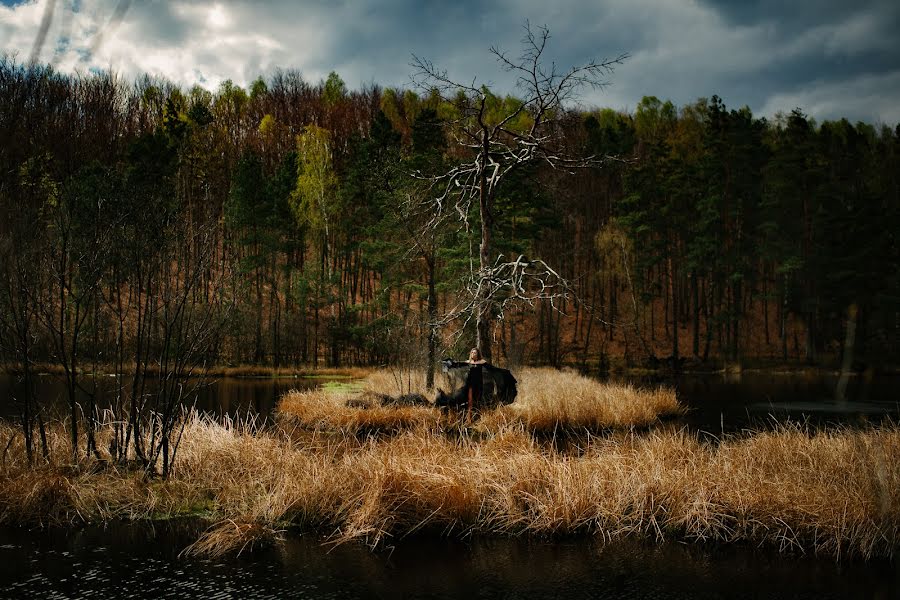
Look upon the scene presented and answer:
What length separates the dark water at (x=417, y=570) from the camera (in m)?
6.10

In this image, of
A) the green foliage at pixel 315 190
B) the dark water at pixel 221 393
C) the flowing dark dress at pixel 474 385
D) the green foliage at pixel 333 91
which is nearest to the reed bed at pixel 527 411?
the flowing dark dress at pixel 474 385

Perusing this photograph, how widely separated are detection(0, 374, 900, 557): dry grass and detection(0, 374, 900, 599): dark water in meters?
0.26

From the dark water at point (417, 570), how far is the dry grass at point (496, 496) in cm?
26

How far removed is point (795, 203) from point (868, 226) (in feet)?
3.40

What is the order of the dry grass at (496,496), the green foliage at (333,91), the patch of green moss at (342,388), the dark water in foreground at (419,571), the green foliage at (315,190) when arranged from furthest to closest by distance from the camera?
the green foliage at (333,91), the green foliage at (315,190), the patch of green moss at (342,388), the dry grass at (496,496), the dark water in foreground at (419,571)

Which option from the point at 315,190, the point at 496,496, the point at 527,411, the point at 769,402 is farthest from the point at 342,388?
the point at 315,190

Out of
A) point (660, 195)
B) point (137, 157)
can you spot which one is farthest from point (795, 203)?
point (137, 157)

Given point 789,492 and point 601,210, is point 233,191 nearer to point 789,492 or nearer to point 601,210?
point 601,210

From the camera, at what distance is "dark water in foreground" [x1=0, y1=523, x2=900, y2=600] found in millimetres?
6094

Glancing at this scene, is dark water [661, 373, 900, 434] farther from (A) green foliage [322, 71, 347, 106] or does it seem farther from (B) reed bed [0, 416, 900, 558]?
(A) green foliage [322, 71, 347, 106]

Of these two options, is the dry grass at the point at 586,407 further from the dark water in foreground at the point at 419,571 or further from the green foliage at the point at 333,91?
the green foliage at the point at 333,91

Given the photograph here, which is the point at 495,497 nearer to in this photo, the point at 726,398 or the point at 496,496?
the point at 496,496

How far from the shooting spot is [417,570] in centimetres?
674

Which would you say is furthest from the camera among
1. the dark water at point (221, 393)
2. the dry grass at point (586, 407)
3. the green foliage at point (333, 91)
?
the green foliage at point (333, 91)
